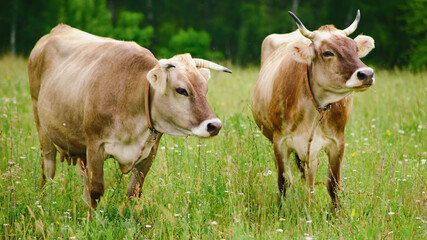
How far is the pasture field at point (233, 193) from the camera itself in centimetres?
329

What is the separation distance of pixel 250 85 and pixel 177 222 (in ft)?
19.8

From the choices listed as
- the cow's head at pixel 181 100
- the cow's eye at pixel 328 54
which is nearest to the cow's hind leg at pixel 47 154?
the cow's head at pixel 181 100

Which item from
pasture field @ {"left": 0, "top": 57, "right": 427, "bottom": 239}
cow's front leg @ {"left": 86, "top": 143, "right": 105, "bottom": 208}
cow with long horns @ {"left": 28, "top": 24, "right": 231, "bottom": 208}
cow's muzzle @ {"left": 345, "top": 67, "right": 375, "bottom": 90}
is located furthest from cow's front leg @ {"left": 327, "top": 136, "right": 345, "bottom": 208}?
cow's front leg @ {"left": 86, "top": 143, "right": 105, "bottom": 208}

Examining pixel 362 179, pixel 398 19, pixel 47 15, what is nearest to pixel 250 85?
pixel 362 179

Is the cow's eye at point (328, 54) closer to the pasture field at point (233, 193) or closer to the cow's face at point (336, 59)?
the cow's face at point (336, 59)

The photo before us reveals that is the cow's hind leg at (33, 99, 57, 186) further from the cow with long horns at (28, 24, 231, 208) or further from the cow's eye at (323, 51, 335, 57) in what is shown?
the cow's eye at (323, 51, 335, 57)

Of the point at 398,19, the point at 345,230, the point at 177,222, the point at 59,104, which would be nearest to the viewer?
the point at 345,230

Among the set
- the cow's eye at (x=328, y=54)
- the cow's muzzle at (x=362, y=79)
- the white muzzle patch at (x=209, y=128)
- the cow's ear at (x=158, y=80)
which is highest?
the cow's eye at (x=328, y=54)

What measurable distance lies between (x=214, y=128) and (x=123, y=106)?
0.85m

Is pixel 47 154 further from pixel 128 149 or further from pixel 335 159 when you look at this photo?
pixel 335 159

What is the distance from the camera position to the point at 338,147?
405 cm

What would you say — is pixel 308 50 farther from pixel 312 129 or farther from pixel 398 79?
pixel 398 79

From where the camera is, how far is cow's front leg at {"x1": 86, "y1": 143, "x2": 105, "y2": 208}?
3.77m

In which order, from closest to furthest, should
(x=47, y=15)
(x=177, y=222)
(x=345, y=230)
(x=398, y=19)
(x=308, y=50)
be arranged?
(x=345, y=230) < (x=177, y=222) < (x=308, y=50) < (x=398, y=19) < (x=47, y=15)
